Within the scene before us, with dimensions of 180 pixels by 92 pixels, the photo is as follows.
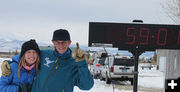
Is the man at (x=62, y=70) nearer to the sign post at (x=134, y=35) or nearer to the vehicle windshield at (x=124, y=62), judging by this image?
the sign post at (x=134, y=35)

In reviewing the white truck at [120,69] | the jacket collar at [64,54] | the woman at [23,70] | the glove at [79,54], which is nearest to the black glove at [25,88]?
the woman at [23,70]

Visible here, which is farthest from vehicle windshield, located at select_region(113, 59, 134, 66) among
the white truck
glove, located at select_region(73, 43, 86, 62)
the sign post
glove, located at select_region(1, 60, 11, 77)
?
glove, located at select_region(1, 60, 11, 77)

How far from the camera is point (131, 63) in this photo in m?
14.2

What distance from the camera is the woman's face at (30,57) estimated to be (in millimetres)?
3012

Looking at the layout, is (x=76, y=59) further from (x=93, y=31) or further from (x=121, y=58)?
(x=121, y=58)

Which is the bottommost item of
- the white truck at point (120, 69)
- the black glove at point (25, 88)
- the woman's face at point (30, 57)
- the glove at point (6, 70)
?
the white truck at point (120, 69)

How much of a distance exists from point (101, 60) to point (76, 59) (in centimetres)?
1404

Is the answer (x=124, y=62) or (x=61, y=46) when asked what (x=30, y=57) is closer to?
(x=61, y=46)

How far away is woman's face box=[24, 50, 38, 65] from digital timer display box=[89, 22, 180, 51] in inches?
116

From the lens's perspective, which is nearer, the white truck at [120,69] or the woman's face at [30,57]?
the woman's face at [30,57]

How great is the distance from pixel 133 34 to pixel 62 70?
3.23 meters

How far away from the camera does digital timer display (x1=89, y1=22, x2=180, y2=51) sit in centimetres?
590

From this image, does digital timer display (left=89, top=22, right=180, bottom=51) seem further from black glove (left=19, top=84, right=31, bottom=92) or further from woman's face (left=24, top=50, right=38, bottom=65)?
black glove (left=19, top=84, right=31, bottom=92)

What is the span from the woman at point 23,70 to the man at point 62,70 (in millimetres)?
81
